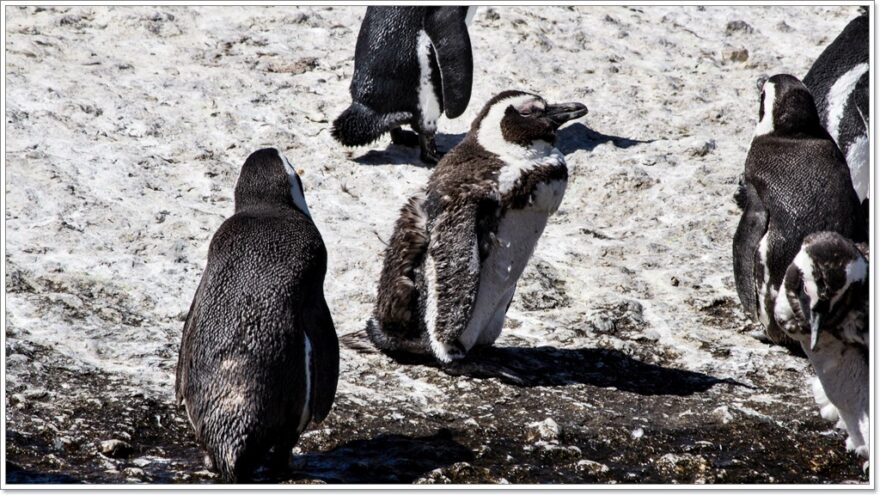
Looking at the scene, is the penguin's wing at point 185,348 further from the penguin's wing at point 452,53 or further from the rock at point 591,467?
the penguin's wing at point 452,53

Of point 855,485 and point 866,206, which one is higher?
point 866,206

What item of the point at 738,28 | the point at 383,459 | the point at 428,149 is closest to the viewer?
the point at 383,459

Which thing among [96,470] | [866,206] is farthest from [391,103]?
[96,470]

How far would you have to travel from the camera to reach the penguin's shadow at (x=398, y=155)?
6.58 m

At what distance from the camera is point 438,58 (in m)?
6.93

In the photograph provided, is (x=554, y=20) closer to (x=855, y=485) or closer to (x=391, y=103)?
(x=391, y=103)

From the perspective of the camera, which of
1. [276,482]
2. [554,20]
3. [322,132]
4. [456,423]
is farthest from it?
[554,20]

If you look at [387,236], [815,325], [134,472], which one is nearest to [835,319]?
[815,325]

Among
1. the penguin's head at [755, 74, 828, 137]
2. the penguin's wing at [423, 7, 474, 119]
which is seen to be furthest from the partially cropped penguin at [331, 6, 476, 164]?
the penguin's head at [755, 74, 828, 137]

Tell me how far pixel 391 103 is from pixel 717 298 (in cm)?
252

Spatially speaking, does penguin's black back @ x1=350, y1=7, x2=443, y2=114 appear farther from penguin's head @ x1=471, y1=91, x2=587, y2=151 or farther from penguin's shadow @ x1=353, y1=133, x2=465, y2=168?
penguin's head @ x1=471, y1=91, x2=587, y2=151

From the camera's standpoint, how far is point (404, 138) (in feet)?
23.1

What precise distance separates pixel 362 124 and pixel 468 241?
2.43 metres

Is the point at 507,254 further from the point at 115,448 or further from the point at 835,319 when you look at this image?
the point at 115,448
